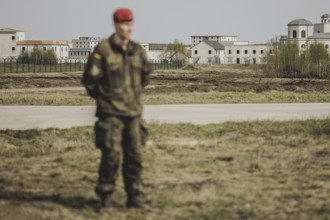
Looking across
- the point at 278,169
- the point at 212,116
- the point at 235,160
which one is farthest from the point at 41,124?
the point at 278,169

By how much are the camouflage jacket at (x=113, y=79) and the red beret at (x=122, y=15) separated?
214 mm

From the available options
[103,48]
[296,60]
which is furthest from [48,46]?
[103,48]

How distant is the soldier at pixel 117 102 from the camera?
638 centimetres

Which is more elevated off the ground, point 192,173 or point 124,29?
point 124,29

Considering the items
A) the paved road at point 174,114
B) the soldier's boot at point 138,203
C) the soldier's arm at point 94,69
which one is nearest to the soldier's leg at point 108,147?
the soldier's boot at point 138,203

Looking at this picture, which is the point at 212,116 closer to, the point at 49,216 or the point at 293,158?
the point at 293,158

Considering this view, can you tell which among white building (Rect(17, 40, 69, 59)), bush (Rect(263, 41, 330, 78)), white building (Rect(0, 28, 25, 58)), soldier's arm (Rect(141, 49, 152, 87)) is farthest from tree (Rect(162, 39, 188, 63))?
soldier's arm (Rect(141, 49, 152, 87))

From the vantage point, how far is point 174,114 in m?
15.4

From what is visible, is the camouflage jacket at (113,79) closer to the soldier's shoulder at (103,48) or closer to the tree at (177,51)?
the soldier's shoulder at (103,48)

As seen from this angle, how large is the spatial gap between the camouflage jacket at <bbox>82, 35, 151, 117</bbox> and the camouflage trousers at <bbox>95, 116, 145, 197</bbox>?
0.11 m

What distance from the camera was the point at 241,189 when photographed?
25.0 ft

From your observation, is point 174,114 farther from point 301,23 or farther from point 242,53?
point 242,53

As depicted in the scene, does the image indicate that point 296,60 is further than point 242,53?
No

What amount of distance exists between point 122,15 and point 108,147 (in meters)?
1.33
